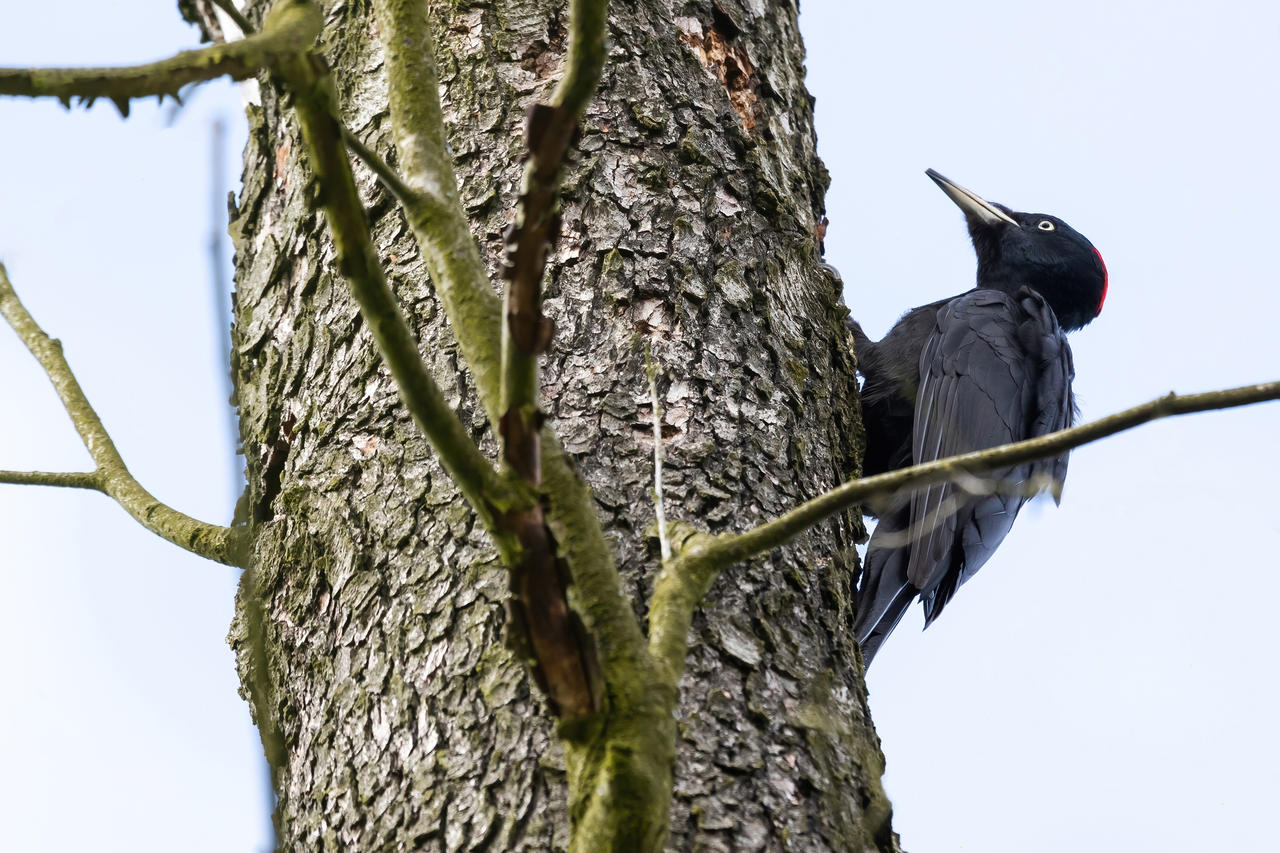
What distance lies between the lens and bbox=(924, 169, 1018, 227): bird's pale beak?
15.1 ft

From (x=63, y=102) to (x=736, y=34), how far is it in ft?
5.82

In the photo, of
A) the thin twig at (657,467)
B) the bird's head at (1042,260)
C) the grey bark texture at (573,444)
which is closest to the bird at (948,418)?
the bird's head at (1042,260)

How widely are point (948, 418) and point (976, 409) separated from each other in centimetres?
11

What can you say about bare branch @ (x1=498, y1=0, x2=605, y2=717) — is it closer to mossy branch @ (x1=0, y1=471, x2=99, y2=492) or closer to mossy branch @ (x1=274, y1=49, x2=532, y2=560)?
mossy branch @ (x1=274, y1=49, x2=532, y2=560)

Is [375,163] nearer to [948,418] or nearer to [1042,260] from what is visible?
[948,418]

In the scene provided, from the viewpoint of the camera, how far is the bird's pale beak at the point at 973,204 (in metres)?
4.60

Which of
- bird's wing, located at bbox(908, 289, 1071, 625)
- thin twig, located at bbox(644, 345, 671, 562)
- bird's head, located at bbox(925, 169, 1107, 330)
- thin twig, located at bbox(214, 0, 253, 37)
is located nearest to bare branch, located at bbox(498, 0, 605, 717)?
thin twig, located at bbox(644, 345, 671, 562)

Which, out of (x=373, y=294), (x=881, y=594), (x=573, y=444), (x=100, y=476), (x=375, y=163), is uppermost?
(x=100, y=476)

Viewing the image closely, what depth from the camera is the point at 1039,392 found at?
11.8ft

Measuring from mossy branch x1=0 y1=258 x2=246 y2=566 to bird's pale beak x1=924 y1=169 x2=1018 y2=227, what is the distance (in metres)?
3.38

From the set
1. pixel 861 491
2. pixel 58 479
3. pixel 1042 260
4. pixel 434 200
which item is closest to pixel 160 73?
pixel 434 200

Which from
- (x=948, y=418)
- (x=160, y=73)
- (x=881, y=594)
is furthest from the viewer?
(x=948, y=418)

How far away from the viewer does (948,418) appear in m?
3.32

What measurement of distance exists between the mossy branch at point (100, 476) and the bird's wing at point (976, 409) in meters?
1.58
